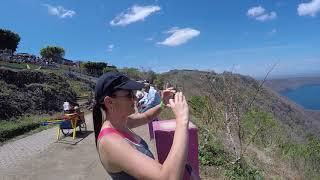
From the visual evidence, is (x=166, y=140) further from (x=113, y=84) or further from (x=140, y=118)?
(x=113, y=84)

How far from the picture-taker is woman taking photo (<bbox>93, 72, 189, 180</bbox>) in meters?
2.11

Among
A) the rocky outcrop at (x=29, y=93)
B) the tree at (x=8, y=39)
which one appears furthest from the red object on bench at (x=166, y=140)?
the tree at (x=8, y=39)

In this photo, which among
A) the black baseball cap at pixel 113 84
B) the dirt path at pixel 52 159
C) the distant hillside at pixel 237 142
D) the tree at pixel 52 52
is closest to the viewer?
the black baseball cap at pixel 113 84

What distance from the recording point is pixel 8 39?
6488 cm

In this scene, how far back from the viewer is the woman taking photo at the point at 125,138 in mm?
2109

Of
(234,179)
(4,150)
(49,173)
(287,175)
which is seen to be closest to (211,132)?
(287,175)

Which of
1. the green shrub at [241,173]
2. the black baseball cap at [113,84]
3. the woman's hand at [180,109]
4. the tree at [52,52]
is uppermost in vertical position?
the tree at [52,52]

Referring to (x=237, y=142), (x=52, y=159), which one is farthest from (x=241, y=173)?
(x=52, y=159)

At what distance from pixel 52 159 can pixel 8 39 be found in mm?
59021

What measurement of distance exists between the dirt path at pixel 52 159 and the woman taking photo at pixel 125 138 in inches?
219

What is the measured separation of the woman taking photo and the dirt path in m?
5.57

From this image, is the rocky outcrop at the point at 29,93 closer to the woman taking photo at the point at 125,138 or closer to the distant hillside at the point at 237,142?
the distant hillside at the point at 237,142

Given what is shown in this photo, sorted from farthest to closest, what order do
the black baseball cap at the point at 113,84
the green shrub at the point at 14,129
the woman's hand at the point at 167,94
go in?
the green shrub at the point at 14,129 < the woman's hand at the point at 167,94 < the black baseball cap at the point at 113,84

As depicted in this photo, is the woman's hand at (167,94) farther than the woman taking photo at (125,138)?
Yes
